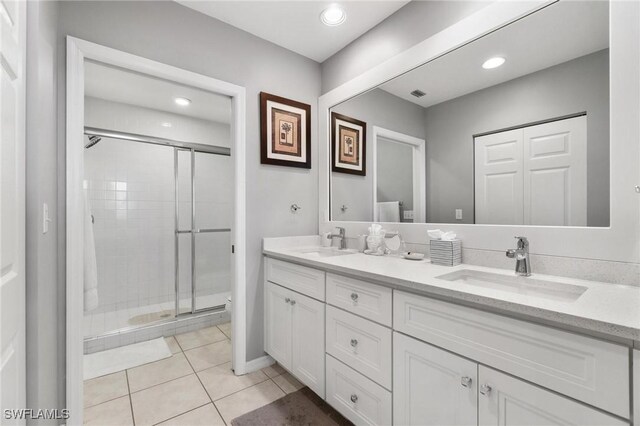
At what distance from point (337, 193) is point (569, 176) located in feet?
4.80

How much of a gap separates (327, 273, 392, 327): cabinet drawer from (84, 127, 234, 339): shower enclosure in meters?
1.72

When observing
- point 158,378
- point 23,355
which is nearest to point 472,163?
point 23,355

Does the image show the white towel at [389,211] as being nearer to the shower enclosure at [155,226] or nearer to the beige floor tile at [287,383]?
the beige floor tile at [287,383]

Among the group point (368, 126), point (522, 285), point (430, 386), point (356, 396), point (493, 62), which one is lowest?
point (356, 396)

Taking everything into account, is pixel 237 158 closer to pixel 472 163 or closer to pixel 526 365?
pixel 472 163

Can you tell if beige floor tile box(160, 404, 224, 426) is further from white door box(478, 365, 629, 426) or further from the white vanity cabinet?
white door box(478, 365, 629, 426)

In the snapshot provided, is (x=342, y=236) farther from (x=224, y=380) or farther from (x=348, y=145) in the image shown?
(x=224, y=380)

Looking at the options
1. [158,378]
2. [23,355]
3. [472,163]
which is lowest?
[158,378]

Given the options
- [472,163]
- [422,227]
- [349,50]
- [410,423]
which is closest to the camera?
[410,423]

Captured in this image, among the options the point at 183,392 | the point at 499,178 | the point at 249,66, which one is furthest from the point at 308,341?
the point at 249,66

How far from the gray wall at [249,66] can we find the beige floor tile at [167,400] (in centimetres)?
41

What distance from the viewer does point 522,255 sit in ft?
3.95

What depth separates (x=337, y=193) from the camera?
2.31 meters

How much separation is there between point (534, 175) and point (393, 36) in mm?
1271
